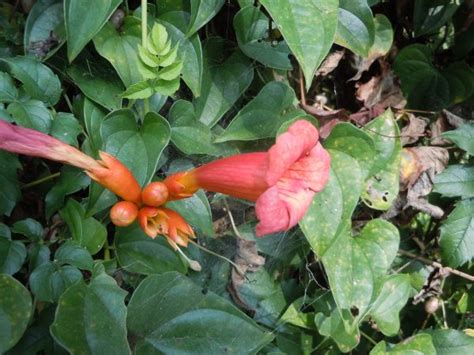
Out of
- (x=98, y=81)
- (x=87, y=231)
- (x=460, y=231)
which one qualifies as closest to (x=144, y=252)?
(x=87, y=231)

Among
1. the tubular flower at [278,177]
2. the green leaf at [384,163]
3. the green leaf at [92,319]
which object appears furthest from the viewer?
the green leaf at [384,163]

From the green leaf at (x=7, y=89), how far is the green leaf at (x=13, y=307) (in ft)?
1.10

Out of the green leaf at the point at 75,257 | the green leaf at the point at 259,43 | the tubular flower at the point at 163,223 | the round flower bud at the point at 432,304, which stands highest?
the green leaf at the point at 259,43

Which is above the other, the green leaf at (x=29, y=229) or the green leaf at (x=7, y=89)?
the green leaf at (x=7, y=89)

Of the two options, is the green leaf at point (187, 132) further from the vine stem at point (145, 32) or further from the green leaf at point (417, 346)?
the green leaf at point (417, 346)

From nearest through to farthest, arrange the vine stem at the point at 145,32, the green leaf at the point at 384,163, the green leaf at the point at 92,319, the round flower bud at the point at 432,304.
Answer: the green leaf at the point at 92,319 → the vine stem at the point at 145,32 → the green leaf at the point at 384,163 → the round flower bud at the point at 432,304

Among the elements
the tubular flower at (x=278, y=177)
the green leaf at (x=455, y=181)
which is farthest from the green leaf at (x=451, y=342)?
the tubular flower at (x=278, y=177)

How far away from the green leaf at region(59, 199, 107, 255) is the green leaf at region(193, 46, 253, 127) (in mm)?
314

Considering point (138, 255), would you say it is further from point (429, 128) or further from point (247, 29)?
point (429, 128)

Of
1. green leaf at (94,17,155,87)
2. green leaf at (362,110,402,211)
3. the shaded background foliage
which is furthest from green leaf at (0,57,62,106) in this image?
green leaf at (362,110,402,211)

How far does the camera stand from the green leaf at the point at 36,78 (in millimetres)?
1202

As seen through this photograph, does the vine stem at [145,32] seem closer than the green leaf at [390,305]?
Yes

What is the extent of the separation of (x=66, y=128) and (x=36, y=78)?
0.12m

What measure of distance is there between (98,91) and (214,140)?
26 cm
